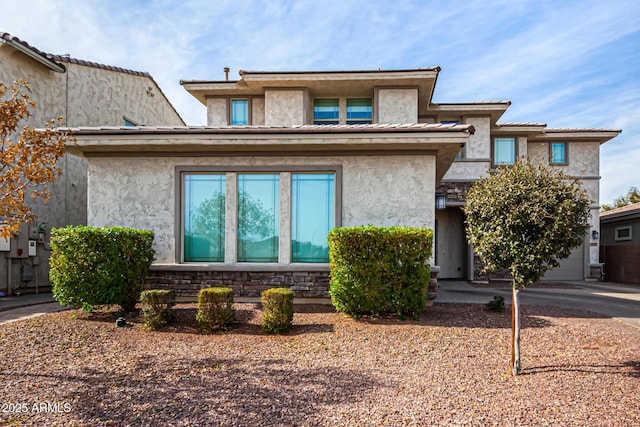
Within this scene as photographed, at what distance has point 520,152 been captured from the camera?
14.5 meters

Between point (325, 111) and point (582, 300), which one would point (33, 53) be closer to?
point (325, 111)

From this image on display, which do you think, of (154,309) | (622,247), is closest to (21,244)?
(154,309)

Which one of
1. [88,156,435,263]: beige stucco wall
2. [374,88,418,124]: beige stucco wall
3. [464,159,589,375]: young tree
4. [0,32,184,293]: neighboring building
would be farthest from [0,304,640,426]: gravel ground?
[374,88,418,124]: beige stucco wall

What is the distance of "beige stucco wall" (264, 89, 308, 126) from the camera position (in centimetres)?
1234

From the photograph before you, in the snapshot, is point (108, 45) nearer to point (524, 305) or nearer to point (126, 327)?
point (126, 327)

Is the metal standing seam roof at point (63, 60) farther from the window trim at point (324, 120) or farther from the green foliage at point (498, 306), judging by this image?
the green foliage at point (498, 306)

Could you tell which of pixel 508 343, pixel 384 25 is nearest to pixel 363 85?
pixel 384 25

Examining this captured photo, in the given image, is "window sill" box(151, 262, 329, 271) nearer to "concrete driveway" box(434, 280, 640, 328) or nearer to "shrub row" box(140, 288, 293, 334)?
"shrub row" box(140, 288, 293, 334)

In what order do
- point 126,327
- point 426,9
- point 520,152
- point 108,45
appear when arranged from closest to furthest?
point 126,327
point 426,9
point 108,45
point 520,152

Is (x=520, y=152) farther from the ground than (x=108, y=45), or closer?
closer

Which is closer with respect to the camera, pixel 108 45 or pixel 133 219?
pixel 133 219

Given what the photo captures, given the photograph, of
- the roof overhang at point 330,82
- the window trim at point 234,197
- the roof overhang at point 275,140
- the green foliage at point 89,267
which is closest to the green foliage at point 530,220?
the roof overhang at point 275,140

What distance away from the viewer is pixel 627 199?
30.7 m

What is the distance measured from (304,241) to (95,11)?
6.94 meters
